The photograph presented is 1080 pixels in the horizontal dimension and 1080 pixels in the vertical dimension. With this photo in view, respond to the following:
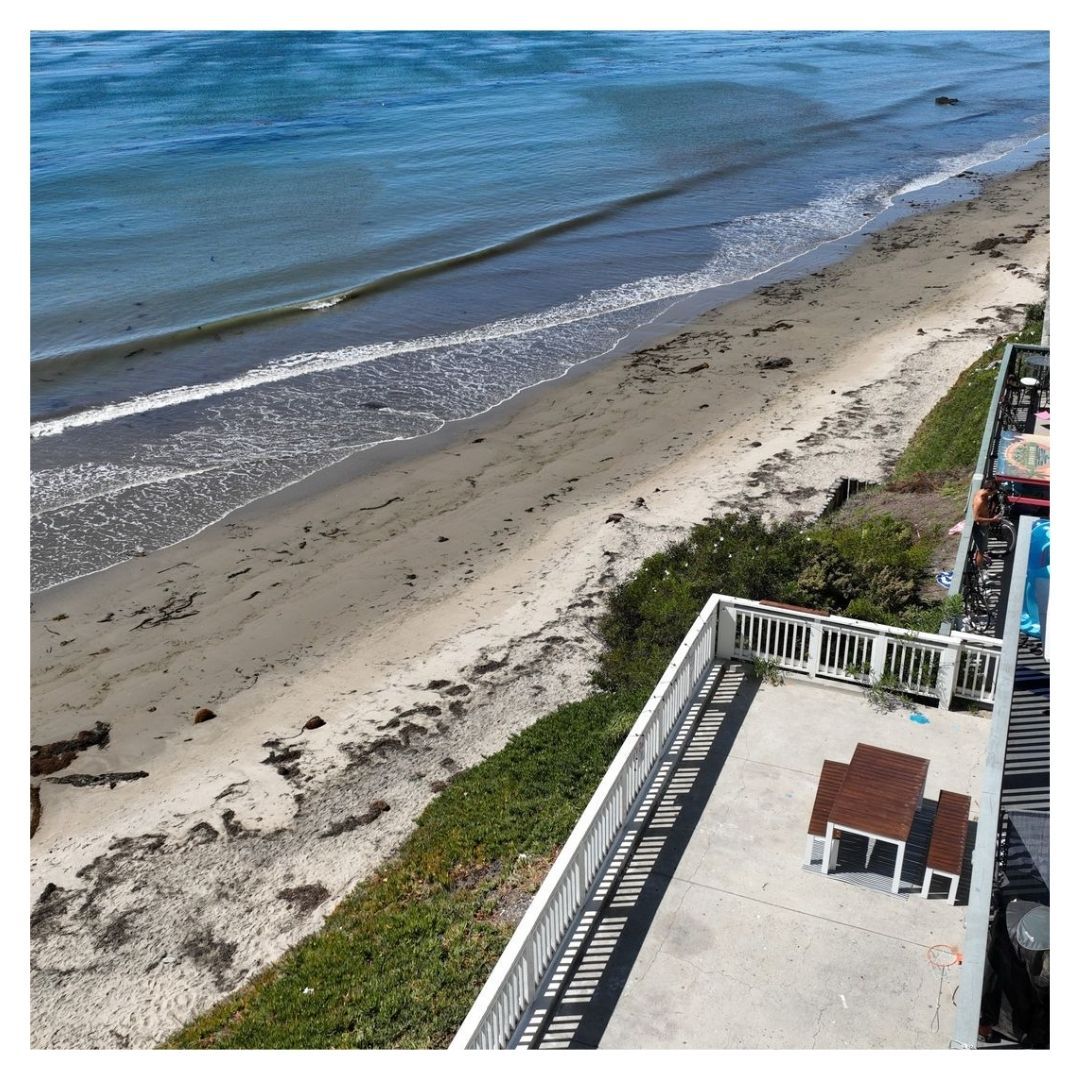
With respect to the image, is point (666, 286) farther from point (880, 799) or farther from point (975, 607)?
point (880, 799)

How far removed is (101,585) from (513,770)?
26.5 ft

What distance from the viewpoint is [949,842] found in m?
7.39

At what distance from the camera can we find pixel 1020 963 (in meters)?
5.96

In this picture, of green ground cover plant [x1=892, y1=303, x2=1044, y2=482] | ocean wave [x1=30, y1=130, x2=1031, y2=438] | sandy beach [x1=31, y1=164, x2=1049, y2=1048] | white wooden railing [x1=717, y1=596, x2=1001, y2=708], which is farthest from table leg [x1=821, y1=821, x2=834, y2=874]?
ocean wave [x1=30, y1=130, x2=1031, y2=438]

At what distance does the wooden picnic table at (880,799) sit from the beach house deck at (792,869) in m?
0.04

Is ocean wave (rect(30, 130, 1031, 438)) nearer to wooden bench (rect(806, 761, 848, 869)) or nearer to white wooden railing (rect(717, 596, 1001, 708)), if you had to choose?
white wooden railing (rect(717, 596, 1001, 708))

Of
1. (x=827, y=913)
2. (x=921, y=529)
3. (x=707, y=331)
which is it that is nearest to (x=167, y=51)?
(x=707, y=331)

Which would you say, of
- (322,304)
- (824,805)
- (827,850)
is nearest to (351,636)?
(824,805)

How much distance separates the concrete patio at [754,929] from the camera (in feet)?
21.5

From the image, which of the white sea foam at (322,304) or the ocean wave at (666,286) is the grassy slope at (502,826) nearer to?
the ocean wave at (666,286)

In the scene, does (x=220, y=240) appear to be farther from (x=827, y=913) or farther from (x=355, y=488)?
(x=827, y=913)

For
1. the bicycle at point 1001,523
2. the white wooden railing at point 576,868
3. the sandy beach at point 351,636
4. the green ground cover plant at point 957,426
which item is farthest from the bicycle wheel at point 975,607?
the green ground cover plant at point 957,426

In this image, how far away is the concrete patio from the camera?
21.5ft

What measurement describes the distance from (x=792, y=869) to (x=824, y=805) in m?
0.52
